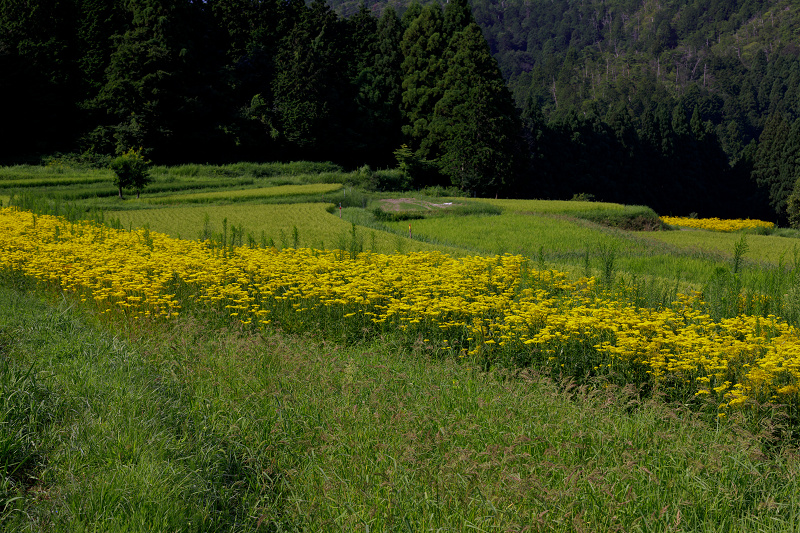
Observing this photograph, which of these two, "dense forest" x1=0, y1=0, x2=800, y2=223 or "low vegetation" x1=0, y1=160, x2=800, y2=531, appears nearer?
"low vegetation" x1=0, y1=160, x2=800, y2=531

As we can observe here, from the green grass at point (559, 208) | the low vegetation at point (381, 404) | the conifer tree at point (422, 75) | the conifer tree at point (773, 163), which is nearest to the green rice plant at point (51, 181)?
the green grass at point (559, 208)

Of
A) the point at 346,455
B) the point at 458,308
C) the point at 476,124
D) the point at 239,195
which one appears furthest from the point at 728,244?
the point at 476,124

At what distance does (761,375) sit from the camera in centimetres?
529

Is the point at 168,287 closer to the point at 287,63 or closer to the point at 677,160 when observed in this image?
the point at 287,63

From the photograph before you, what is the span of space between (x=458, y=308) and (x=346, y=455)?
3.55 meters

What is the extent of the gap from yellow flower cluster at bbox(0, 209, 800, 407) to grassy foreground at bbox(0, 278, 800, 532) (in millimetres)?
802

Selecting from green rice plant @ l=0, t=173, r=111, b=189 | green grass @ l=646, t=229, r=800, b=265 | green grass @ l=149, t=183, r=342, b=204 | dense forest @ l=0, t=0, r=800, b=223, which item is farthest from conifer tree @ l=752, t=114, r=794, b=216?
green rice plant @ l=0, t=173, r=111, b=189

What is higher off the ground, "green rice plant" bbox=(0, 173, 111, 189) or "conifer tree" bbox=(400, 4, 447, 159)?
"conifer tree" bbox=(400, 4, 447, 159)

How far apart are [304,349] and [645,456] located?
147 inches

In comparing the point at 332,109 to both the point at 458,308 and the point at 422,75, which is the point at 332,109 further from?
the point at 458,308

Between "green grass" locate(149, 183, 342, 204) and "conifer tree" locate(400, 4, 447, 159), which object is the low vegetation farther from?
"conifer tree" locate(400, 4, 447, 159)

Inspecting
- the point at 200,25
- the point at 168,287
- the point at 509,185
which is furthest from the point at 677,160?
the point at 168,287

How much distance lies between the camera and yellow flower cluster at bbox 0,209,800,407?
6.02 metres

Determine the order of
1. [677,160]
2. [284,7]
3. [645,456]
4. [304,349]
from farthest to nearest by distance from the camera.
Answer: [677,160] < [284,7] < [304,349] < [645,456]
